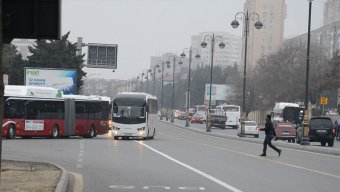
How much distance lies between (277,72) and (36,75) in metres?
45.4

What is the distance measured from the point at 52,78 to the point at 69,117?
80.6 feet

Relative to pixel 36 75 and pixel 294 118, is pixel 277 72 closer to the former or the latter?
pixel 294 118

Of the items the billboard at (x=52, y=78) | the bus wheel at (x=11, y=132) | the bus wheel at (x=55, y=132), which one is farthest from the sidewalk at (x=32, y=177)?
the billboard at (x=52, y=78)

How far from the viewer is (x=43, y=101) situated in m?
44.4

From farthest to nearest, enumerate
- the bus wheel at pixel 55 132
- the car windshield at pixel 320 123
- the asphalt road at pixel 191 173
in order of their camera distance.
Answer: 1. the car windshield at pixel 320 123
2. the bus wheel at pixel 55 132
3. the asphalt road at pixel 191 173

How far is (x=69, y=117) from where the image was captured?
46500 mm

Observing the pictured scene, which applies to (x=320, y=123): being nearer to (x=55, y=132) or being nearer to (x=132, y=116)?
(x=132, y=116)

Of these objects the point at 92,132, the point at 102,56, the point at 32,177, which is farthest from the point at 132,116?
the point at 32,177

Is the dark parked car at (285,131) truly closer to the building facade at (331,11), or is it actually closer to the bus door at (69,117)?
the bus door at (69,117)

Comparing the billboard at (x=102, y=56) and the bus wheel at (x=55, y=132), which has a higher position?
the billboard at (x=102, y=56)

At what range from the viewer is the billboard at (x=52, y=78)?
227 ft

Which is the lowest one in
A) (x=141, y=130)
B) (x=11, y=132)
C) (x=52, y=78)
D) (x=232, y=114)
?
(x=232, y=114)

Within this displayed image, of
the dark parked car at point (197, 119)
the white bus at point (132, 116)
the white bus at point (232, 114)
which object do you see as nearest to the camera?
the white bus at point (132, 116)

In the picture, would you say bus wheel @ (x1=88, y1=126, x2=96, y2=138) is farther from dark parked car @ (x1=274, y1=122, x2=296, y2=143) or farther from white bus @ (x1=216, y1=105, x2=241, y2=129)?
white bus @ (x1=216, y1=105, x2=241, y2=129)
